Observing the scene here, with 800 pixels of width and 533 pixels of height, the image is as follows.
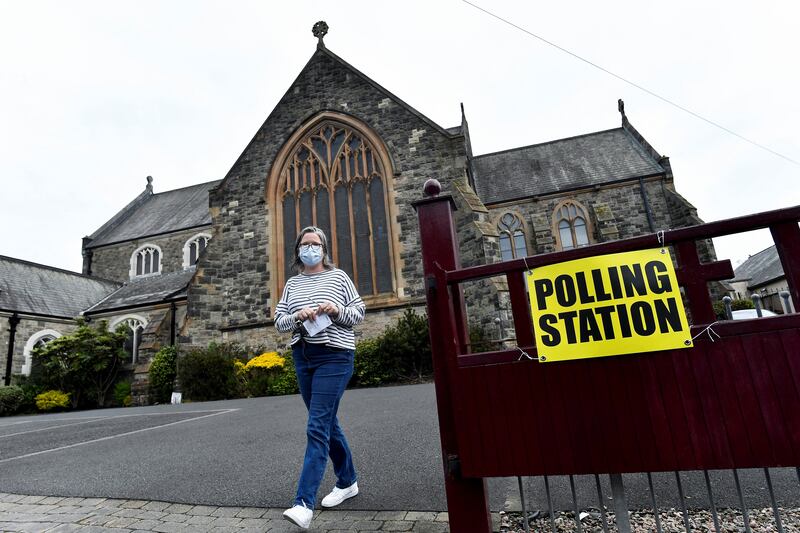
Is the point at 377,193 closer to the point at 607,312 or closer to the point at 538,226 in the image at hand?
the point at 538,226

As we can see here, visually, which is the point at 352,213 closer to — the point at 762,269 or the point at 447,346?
the point at 447,346

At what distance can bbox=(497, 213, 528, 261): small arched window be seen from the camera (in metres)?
19.1

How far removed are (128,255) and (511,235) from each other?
22.4 meters

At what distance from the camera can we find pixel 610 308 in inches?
80.2

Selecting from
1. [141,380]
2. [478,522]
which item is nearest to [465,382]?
[478,522]

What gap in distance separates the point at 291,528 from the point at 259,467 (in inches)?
61.1

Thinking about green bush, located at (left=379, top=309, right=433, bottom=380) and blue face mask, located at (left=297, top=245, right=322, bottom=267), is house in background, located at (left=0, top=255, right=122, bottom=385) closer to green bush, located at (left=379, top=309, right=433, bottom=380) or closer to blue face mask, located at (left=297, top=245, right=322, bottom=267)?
green bush, located at (left=379, top=309, right=433, bottom=380)

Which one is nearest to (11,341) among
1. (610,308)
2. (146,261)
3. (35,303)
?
(35,303)

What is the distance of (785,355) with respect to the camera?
5.96 feet

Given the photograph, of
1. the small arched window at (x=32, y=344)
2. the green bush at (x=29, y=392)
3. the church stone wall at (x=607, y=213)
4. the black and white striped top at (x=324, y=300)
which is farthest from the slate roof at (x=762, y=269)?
the small arched window at (x=32, y=344)

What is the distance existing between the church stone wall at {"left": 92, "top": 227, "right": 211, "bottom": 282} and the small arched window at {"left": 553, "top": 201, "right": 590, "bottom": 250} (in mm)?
18533

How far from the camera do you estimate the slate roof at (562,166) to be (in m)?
19.4

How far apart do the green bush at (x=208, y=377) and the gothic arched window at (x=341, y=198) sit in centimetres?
309

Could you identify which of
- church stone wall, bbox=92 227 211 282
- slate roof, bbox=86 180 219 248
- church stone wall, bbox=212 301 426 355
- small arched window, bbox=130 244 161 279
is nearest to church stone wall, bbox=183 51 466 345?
church stone wall, bbox=212 301 426 355
